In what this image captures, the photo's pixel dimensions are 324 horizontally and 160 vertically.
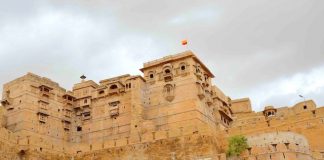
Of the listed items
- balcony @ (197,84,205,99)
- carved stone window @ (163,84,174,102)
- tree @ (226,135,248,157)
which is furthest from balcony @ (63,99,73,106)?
tree @ (226,135,248,157)

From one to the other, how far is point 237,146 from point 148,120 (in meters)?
11.7

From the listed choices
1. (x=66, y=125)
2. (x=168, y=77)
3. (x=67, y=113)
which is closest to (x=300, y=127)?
(x=168, y=77)

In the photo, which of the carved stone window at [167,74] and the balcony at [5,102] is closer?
the balcony at [5,102]

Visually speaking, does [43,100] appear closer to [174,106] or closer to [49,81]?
[49,81]

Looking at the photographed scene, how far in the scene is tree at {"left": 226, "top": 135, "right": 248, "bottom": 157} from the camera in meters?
34.8

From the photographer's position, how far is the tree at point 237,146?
34750 mm

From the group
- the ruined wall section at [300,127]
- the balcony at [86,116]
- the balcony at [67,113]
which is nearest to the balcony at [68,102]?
the balcony at [67,113]

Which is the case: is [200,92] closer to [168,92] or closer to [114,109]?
[168,92]

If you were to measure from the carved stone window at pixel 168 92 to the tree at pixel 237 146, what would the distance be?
36.7 feet

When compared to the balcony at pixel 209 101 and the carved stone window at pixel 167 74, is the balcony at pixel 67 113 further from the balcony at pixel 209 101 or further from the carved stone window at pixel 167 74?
the balcony at pixel 209 101

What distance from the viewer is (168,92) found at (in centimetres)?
4566

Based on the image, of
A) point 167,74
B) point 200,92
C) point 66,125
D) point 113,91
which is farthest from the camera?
point 66,125

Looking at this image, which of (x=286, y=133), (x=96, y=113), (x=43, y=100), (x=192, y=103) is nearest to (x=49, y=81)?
(x=43, y=100)

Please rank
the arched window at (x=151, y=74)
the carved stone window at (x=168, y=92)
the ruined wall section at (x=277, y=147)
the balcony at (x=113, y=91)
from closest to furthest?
the ruined wall section at (x=277, y=147) → the carved stone window at (x=168, y=92) → the balcony at (x=113, y=91) → the arched window at (x=151, y=74)
